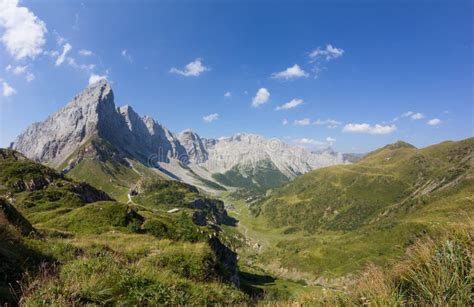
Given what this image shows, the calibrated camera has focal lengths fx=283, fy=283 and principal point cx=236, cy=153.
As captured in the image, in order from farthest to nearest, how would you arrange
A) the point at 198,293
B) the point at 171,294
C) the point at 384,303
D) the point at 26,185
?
1. the point at 26,185
2. the point at 198,293
3. the point at 171,294
4. the point at 384,303

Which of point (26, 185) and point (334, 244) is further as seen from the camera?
point (334, 244)

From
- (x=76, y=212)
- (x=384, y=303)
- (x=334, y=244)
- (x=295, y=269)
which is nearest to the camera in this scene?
(x=384, y=303)

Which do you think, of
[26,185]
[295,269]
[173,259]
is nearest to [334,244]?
[295,269]

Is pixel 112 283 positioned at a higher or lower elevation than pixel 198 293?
higher

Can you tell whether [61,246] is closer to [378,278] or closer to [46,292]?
[46,292]

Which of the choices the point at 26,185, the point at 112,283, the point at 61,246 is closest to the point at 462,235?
the point at 112,283

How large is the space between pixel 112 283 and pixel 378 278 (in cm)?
687

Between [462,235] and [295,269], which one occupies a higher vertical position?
[462,235]

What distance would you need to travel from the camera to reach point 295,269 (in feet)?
567

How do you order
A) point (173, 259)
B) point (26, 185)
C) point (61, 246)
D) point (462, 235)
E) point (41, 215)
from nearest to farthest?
point (462, 235), point (61, 246), point (173, 259), point (41, 215), point (26, 185)

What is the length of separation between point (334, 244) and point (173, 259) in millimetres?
201190

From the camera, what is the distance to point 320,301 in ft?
21.9


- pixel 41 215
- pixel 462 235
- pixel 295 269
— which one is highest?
pixel 462 235

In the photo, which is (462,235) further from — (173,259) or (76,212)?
(76,212)
